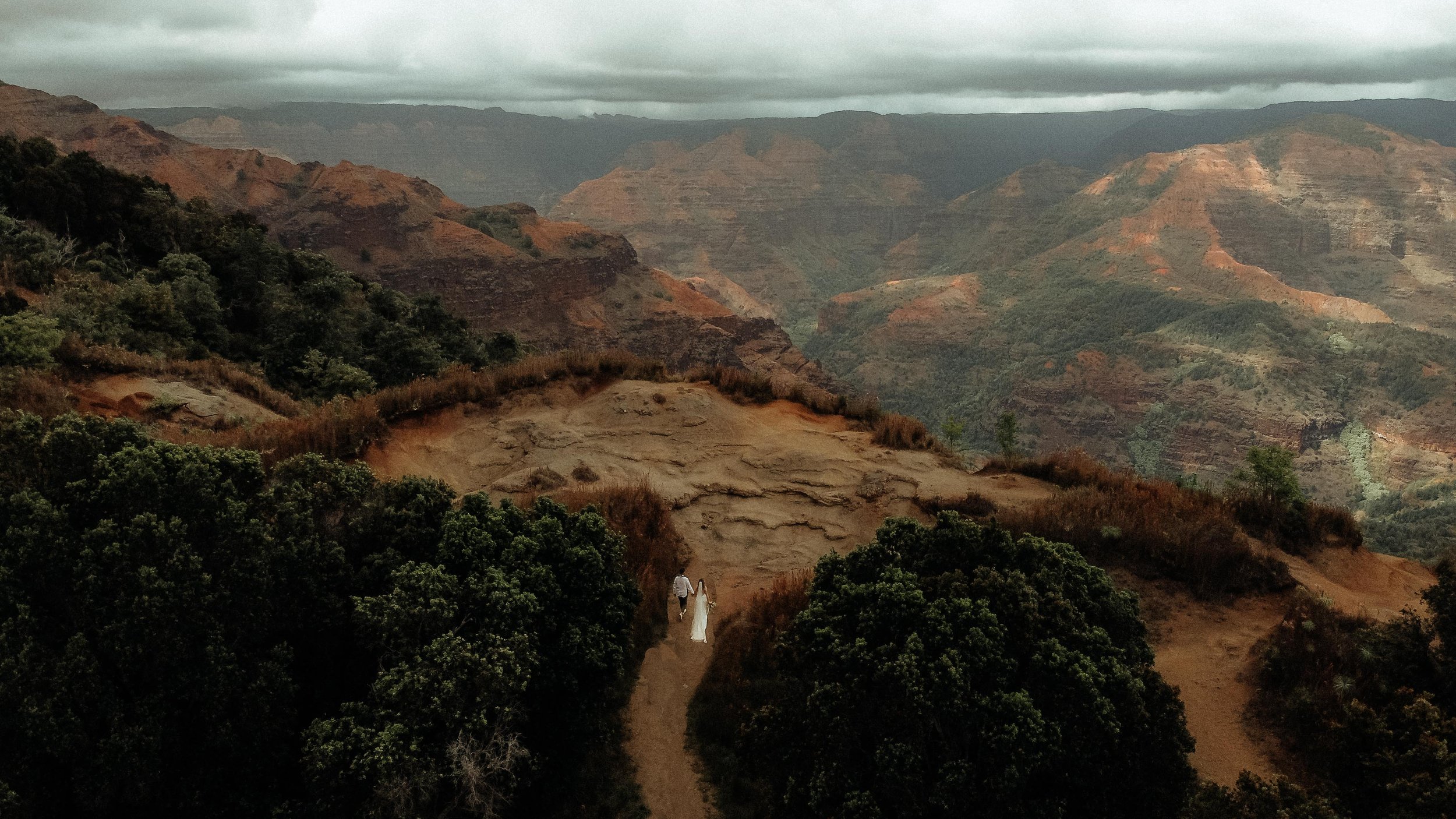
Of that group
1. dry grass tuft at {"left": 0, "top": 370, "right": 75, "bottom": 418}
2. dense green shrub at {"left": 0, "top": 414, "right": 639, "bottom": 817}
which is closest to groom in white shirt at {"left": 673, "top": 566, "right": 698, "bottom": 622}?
dense green shrub at {"left": 0, "top": 414, "right": 639, "bottom": 817}

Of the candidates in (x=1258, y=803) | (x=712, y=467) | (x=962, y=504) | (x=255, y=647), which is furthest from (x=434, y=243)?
(x=1258, y=803)

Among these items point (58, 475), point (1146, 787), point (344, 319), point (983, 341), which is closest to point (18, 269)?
point (344, 319)

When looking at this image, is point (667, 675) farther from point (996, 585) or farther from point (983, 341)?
point (983, 341)

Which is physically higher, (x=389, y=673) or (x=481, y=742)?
(x=389, y=673)

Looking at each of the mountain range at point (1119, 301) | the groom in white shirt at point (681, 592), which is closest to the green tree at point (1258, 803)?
the groom in white shirt at point (681, 592)

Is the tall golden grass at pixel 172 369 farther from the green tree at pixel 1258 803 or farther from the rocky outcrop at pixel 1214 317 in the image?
the rocky outcrop at pixel 1214 317

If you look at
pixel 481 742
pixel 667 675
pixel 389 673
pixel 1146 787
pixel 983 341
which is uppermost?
pixel 389 673

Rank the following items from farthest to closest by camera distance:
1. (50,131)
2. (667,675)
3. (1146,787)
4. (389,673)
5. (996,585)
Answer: (50,131) → (667,675) → (996,585) → (1146,787) → (389,673)
